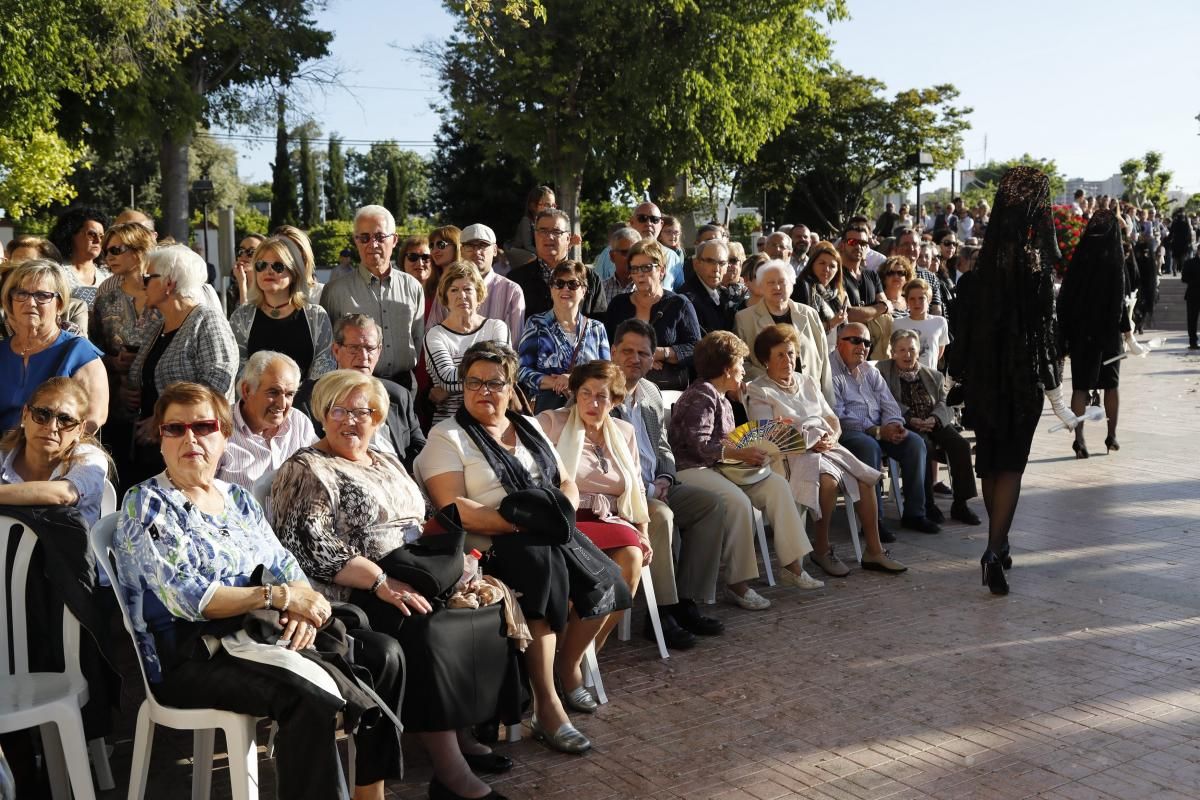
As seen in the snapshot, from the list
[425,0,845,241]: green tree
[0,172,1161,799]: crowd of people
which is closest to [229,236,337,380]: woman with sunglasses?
[0,172,1161,799]: crowd of people

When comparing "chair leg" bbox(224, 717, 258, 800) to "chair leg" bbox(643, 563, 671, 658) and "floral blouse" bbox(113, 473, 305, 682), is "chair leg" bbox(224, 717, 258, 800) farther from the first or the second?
"chair leg" bbox(643, 563, 671, 658)

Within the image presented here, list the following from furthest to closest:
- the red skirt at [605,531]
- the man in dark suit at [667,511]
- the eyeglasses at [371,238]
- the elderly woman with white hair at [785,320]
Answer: the elderly woman with white hair at [785,320], the eyeglasses at [371,238], the man in dark suit at [667,511], the red skirt at [605,531]

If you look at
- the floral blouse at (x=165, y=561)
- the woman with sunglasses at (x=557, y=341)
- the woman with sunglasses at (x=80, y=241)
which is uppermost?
the woman with sunglasses at (x=80, y=241)

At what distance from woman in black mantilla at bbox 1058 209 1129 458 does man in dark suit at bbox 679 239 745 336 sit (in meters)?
3.17

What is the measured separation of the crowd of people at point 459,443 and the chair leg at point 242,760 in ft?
0.35

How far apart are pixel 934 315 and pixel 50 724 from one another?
793cm

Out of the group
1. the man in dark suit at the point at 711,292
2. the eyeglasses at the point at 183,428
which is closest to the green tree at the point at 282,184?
the man in dark suit at the point at 711,292

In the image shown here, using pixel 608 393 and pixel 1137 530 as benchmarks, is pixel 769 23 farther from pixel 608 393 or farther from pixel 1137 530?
pixel 608 393

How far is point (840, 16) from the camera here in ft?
102

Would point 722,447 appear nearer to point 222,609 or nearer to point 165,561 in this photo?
point 222,609

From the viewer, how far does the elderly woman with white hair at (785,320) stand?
25.2ft

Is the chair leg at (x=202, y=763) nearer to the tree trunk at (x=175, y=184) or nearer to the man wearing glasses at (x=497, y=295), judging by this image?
the man wearing glasses at (x=497, y=295)

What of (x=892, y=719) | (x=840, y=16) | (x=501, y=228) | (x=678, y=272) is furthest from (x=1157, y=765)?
(x=501, y=228)

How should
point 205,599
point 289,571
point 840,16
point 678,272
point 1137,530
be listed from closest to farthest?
point 205,599 < point 289,571 < point 1137,530 < point 678,272 < point 840,16
